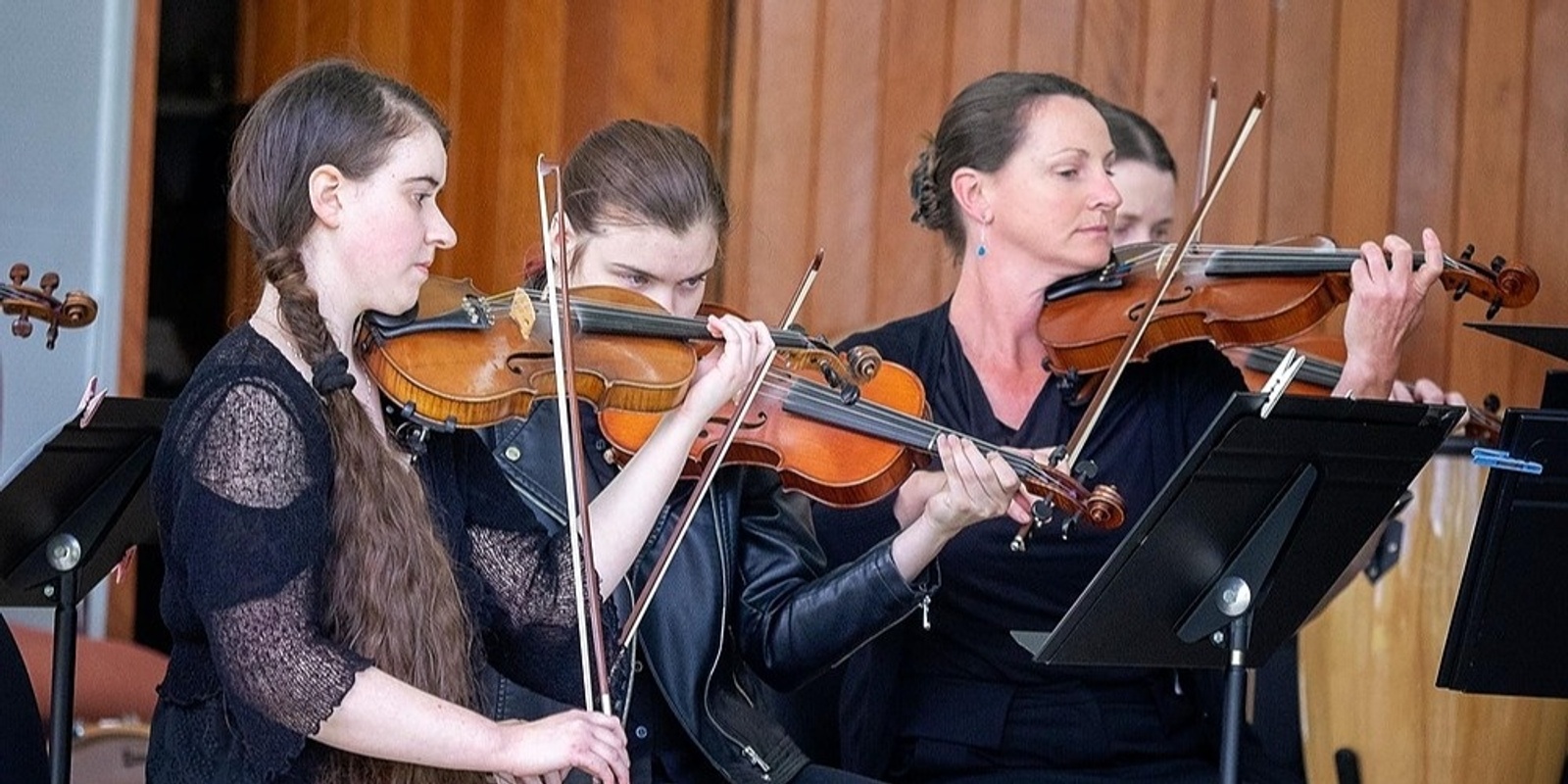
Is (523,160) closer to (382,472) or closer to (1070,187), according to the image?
(1070,187)

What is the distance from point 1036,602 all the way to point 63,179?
180 cm

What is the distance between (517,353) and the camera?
6.68 feet

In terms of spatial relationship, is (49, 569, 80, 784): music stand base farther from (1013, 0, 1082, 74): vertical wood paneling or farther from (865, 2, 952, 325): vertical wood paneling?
(1013, 0, 1082, 74): vertical wood paneling

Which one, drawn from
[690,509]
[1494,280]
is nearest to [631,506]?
[690,509]

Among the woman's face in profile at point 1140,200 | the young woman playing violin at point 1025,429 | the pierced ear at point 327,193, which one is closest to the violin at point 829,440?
the young woman playing violin at point 1025,429

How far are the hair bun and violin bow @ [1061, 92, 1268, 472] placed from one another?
33cm

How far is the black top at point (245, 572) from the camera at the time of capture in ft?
5.50

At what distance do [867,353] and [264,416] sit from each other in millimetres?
827

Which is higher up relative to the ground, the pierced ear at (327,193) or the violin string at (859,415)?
the pierced ear at (327,193)

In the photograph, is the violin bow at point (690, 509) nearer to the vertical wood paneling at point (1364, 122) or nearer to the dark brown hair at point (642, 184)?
the dark brown hair at point (642, 184)

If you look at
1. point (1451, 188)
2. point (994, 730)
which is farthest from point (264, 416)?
point (1451, 188)

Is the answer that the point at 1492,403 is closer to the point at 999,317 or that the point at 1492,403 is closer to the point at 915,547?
the point at 999,317

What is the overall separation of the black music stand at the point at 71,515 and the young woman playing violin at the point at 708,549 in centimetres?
38

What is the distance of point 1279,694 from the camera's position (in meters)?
3.32
